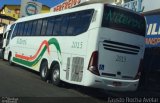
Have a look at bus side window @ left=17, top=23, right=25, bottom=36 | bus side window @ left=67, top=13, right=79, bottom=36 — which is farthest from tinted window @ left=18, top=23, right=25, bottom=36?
bus side window @ left=67, top=13, right=79, bottom=36

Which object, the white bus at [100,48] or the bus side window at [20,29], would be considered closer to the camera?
the white bus at [100,48]

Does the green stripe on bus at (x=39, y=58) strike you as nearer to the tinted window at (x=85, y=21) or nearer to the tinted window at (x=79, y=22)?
the tinted window at (x=79, y=22)

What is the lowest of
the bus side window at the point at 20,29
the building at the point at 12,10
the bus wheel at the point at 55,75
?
the bus wheel at the point at 55,75

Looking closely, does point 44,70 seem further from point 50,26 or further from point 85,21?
point 85,21

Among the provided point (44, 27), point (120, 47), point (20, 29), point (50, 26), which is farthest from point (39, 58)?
point (120, 47)

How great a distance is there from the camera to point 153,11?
2241cm

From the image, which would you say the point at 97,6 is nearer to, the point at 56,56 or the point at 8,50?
the point at 56,56

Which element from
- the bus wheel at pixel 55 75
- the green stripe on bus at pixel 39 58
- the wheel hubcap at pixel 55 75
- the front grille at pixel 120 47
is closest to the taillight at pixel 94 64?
the front grille at pixel 120 47

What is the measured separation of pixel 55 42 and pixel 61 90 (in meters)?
2.90

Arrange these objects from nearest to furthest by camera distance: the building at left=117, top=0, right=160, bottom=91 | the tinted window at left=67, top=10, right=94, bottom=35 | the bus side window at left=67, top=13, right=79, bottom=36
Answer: the tinted window at left=67, top=10, right=94, bottom=35
the bus side window at left=67, top=13, right=79, bottom=36
the building at left=117, top=0, right=160, bottom=91

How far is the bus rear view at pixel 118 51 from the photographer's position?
47.2 feet

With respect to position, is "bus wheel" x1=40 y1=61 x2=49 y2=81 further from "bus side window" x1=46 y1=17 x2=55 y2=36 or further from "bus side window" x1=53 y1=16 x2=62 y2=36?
"bus side window" x1=53 y1=16 x2=62 y2=36

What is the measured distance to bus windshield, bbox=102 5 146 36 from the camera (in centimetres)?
1467

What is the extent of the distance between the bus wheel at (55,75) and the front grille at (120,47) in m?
3.34
